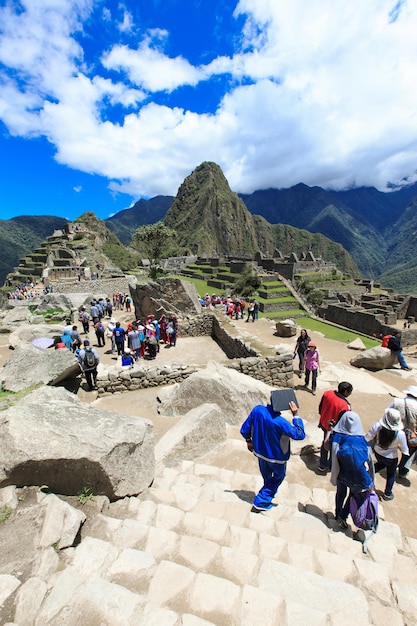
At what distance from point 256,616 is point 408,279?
185893 mm

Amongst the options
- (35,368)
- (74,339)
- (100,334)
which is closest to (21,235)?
(100,334)

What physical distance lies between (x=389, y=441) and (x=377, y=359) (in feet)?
27.8

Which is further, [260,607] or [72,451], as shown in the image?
[72,451]

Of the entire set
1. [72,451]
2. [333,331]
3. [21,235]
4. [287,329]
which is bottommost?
[333,331]

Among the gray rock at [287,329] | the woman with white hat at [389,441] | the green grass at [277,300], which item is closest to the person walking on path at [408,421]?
the woman with white hat at [389,441]

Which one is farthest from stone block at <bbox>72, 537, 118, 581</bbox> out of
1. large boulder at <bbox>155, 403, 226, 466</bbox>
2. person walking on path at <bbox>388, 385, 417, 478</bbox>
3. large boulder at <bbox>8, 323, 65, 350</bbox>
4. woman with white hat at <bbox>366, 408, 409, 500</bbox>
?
large boulder at <bbox>8, 323, 65, 350</bbox>

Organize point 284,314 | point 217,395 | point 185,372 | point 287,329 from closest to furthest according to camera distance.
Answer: point 217,395
point 185,372
point 287,329
point 284,314

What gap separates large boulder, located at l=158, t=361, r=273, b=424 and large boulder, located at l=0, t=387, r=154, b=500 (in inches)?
115

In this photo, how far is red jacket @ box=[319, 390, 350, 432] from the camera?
479 cm

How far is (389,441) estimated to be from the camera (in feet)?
14.3

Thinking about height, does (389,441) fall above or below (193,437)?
above

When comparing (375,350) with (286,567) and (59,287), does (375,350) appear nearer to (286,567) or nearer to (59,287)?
(286,567)

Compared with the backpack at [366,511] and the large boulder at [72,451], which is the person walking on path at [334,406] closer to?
the backpack at [366,511]

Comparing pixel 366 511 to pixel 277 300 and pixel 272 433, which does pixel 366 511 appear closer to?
pixel 272 433
